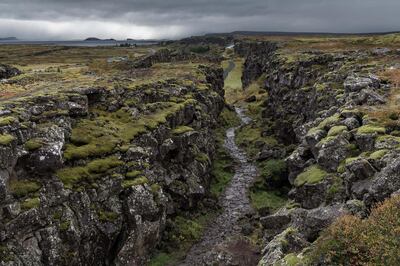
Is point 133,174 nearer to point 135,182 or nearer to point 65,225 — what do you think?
point 135,182

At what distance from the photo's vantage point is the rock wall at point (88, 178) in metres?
38.8

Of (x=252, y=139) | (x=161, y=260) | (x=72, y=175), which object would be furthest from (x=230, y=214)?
(x=252, y=139)

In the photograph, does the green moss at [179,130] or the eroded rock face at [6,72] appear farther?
the eroded rock face at [6,72]

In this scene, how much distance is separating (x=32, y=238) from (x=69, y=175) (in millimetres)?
8152

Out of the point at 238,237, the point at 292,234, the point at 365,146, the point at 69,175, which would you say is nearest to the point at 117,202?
the point at 69,175

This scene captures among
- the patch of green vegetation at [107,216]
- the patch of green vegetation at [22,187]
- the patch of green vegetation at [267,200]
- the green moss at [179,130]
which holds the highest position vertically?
the patch of green vegetation at [22,187]

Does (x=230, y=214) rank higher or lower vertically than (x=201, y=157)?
lower

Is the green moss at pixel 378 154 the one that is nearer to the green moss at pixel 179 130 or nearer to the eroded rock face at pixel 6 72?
the green moss at pixel 179 130

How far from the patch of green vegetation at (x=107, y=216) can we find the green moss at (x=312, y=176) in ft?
61.4

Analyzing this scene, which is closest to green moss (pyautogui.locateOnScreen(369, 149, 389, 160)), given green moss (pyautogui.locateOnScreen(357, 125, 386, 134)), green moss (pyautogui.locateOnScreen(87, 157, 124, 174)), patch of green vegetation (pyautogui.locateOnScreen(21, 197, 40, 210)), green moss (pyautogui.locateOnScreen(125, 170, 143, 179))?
green moss (pyautogui.locateOnScreen(357, 125, 386, 134))

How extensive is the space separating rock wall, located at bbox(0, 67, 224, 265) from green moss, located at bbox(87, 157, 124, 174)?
108 mm

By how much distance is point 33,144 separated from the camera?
43.7m

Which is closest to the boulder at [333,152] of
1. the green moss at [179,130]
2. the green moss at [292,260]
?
the green moss at [292,260]

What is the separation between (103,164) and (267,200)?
27.4m
